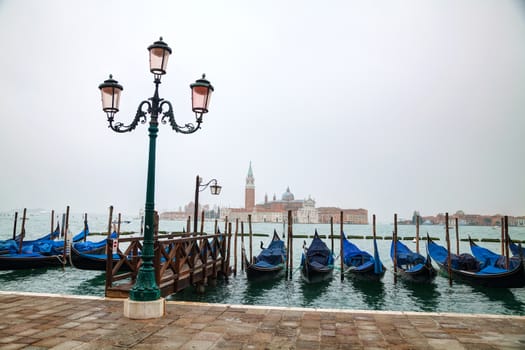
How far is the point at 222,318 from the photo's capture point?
3707 mm

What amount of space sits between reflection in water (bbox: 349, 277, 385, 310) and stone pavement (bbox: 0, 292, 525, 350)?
16.5 ft

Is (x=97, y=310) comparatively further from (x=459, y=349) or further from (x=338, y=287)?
(x=338, y=287)

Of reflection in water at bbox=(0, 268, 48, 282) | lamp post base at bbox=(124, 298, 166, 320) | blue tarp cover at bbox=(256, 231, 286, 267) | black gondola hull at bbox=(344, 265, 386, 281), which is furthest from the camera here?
blue tarp cover at bbox=(256, 231, 286, 267)

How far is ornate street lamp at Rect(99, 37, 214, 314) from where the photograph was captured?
12.5 feet

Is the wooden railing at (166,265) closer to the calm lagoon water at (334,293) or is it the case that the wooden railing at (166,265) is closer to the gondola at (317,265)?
the calm lagoon water at (334,293)

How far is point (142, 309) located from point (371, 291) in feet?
25.7

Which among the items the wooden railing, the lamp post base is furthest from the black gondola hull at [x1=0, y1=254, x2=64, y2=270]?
the lamp post base

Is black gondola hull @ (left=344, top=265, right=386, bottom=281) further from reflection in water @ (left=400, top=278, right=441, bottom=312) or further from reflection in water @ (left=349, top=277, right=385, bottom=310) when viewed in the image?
reflection in water @ (left=400, top=278, right=441, bottom=312)

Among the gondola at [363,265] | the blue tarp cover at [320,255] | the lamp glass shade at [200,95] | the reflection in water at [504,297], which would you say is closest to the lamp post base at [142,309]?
the lamp glass shade at [200,95]

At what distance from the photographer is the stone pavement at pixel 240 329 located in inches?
115

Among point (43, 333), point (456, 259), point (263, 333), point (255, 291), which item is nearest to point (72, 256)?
point (255, 291)

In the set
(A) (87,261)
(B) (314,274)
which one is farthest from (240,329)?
(A) (87,261)

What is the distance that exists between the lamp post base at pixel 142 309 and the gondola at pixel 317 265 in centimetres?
748

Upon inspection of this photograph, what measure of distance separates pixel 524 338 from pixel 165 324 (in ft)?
10.6
